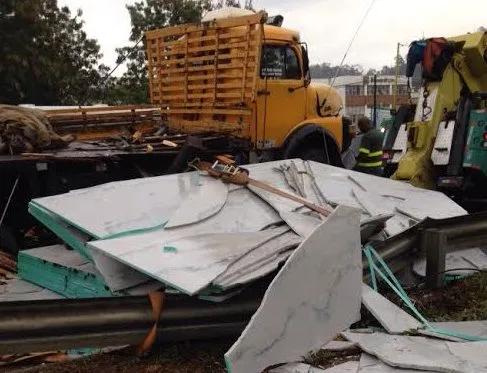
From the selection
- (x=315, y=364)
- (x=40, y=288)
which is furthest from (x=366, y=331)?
(x=40, y=288)

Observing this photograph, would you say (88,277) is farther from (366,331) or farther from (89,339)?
(366,331)

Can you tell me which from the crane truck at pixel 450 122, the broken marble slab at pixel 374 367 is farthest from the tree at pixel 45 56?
the broken marble slab at pixel 374 367

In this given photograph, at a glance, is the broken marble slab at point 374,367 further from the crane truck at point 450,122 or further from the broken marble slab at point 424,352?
the crane truck at point 450,122

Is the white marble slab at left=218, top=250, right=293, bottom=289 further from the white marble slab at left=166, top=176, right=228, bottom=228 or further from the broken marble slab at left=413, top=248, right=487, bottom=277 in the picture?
the broken marble slab at left=413, top=248, right=487, bottom=277

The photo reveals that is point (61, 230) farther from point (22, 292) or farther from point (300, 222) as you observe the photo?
point (300, 222)

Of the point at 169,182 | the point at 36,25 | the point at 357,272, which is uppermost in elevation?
the point at 36,25

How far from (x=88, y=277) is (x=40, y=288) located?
867mm

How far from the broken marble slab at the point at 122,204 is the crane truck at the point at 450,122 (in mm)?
3000

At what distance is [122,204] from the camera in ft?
14.2

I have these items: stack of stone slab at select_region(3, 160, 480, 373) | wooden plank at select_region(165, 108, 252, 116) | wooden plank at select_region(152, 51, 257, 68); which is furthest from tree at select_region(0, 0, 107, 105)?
stack of stone slab at select_region(3, 160, 480, 373)

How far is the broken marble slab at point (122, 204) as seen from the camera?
12.9 ft

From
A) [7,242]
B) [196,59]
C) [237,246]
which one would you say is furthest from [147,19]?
[237,246]

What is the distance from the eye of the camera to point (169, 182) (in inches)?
189

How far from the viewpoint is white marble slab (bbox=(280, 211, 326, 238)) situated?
3.75 meters
